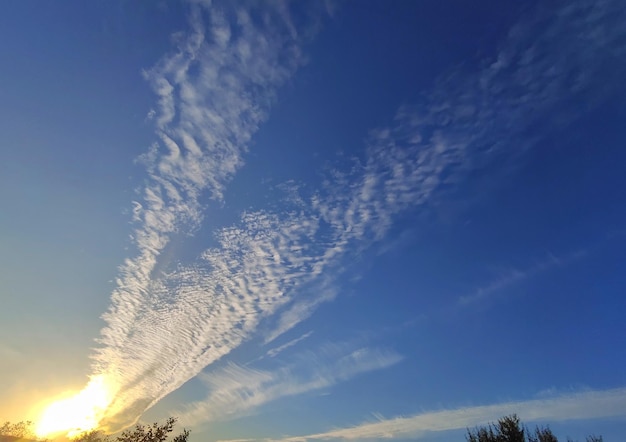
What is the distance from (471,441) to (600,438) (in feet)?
60.1

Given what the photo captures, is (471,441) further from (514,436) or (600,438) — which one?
(600,438)

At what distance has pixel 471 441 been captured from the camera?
167 ft

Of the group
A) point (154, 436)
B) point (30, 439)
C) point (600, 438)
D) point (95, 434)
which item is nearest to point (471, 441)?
point (600, 438)

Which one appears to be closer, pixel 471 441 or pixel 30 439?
pixel 471 441

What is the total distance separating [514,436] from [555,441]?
6.55 m

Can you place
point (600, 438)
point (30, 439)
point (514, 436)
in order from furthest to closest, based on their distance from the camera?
point (30, 439), point (600, 438), point (514, 436)

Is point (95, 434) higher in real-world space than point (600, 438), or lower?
lower

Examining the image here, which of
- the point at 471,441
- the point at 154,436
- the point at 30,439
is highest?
the point at 471,441

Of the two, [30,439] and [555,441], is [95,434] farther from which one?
[555,441]

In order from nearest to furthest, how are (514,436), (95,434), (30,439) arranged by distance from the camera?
(514,436) → (95,434) → (30,439)

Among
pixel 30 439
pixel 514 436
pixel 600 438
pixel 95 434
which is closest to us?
pixel 514 436

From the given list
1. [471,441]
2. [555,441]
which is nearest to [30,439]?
[471,441]

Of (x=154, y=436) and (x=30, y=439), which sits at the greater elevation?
(x=154, y=436)

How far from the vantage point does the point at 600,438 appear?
4956cm
